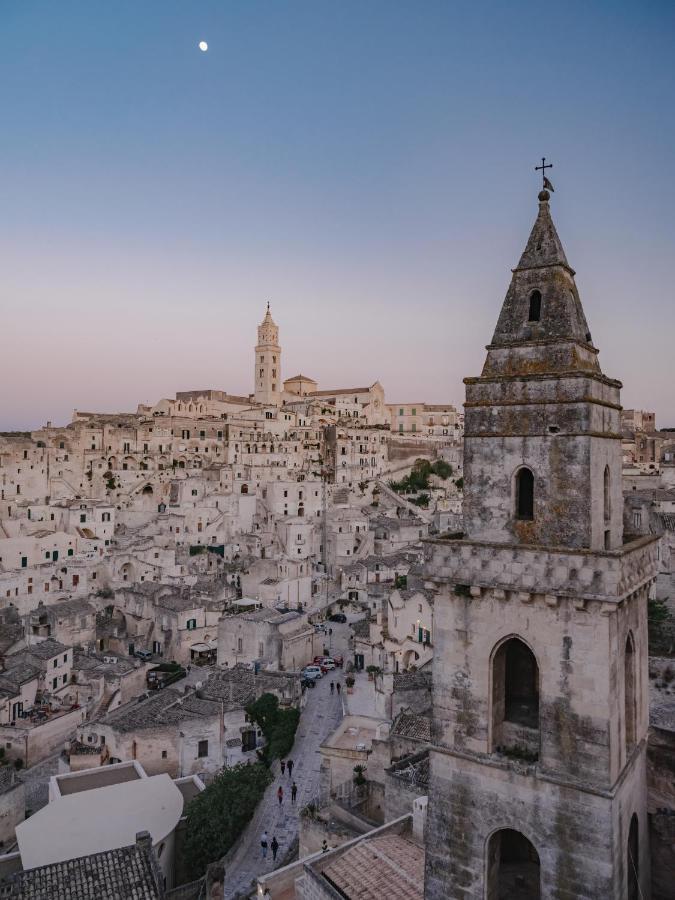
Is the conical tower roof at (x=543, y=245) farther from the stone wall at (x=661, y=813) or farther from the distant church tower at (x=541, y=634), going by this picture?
the stone wall at (x=661, y=813)

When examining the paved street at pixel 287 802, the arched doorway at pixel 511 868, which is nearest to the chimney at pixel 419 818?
the arched doorway at pixel 511 868

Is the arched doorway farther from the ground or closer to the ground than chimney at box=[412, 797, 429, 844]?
farther from the ground

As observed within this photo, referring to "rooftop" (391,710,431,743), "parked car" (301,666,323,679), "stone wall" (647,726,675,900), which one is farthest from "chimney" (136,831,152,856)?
"parked car" (301,666,323,679)

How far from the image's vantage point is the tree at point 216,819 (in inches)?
653

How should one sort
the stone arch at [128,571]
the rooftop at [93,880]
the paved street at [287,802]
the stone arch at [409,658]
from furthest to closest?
1. the stone arch at [128,571]
2. the stone arch at [409,658]
3. the paved street at [287,802]
4. the rooftop at [93,880]

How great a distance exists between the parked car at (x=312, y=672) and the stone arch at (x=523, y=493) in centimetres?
2254

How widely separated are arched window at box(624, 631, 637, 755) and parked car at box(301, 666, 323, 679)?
71.6ft

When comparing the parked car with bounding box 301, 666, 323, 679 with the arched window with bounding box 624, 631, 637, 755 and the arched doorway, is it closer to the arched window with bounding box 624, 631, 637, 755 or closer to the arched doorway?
the arched doorway

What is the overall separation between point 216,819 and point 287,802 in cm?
310

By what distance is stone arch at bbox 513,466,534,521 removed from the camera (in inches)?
320

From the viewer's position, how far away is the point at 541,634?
300 inches

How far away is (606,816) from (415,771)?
7580 mm

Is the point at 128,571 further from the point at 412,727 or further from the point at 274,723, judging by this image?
the point at 412,727

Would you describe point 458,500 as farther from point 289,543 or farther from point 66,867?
point 66,867
